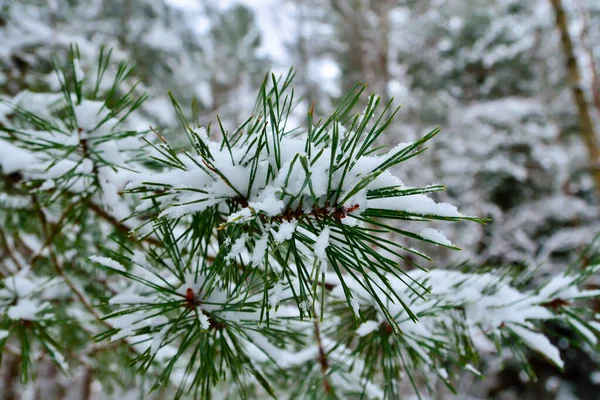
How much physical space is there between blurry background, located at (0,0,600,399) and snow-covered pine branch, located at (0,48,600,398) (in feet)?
15.1

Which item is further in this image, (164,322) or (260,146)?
(164,322)

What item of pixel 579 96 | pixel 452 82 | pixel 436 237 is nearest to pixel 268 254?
pixel 436 237

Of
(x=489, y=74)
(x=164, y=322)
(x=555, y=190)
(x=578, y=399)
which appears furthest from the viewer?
(x=489, y=74)

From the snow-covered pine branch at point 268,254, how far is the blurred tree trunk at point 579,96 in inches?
110

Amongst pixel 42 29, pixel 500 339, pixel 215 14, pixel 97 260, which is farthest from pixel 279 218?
pixel 215 14

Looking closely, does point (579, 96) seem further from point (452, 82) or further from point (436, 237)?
point (452, 82)

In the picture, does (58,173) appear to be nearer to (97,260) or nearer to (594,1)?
(97,260)

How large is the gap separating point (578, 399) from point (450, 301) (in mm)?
9491

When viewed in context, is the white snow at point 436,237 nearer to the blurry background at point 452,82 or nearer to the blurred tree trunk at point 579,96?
the blurred tree trunk at point 579,96

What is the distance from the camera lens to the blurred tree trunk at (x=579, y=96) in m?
3.13

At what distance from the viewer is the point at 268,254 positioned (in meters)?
0.62

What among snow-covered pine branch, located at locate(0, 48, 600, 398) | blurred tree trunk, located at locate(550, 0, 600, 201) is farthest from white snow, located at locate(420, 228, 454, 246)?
blurred tree trunk, located at locate(550, 0, 600, 201)

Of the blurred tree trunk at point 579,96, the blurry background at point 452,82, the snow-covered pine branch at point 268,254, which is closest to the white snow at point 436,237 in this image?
the snow-covered pine branch at point 268,254

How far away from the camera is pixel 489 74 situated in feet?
32.2
